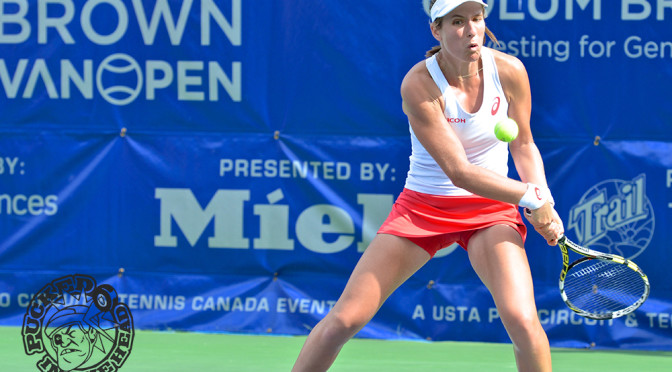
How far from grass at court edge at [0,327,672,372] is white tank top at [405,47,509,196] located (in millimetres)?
1394

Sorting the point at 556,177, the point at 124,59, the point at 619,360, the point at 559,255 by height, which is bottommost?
the point at 619,360

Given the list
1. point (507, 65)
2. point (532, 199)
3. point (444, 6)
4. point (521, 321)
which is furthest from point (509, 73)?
point (521, 321)

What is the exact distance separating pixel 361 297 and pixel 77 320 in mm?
2531

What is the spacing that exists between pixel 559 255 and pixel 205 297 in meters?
1.86

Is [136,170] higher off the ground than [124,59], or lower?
lower

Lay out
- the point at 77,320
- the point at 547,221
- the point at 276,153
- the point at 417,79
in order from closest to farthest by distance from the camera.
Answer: the point at 547,221 → the point at 417,79 → the point at 276,153 → the point at 77,320

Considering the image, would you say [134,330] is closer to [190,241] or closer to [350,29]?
[190,241]

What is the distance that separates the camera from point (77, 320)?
5250 mm

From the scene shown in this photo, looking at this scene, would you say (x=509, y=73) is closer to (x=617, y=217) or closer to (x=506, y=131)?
(x=506, y=131)

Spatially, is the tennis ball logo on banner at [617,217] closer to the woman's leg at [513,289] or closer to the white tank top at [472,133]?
the white tank top at [472,133]

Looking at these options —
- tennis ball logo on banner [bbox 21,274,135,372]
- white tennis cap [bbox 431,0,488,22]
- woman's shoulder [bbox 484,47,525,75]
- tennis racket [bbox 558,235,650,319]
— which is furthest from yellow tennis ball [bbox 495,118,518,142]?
tennis ball logo on banner [bbox 21,274,135,372]

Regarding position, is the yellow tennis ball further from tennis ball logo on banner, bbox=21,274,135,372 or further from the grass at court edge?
tennis ball logo on banner, bbox=21,274,135,372

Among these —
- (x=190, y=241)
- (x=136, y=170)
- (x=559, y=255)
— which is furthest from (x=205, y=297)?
(x=559, y=255)

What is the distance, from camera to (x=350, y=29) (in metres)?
5.09
